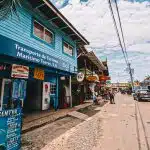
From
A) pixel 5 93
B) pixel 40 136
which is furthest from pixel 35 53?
pixel 40 136

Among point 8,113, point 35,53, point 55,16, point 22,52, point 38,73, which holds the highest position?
point 55,16

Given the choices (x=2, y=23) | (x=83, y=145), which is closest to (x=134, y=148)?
(x=83, y=145)

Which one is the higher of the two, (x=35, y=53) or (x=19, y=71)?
(x=35, y=53)

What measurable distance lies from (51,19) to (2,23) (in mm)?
4843

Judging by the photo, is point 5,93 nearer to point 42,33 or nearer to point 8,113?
point 42,33

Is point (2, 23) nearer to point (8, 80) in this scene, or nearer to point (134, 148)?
point (8, 80)

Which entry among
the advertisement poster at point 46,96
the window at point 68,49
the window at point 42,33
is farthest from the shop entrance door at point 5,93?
the window at point 68,49

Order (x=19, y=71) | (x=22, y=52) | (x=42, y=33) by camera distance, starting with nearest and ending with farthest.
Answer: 1. (x=19, y=71)
2. (x=22, y=52)
3. (x=42, y=33)

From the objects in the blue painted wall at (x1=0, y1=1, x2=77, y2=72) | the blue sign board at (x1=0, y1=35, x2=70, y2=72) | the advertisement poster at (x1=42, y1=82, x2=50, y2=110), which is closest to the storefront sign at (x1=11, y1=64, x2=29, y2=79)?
the blue sign board at (x1=0, y1=35, x2=70, y2=72)

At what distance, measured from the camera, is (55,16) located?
13.2 meters

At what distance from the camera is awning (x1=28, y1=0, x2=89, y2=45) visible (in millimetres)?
11533

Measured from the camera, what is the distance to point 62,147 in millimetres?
6250

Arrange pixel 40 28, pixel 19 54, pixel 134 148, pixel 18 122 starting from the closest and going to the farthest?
pixel 18 122 < pixel 134 148 < pixel 19 54 < pixel 40 28

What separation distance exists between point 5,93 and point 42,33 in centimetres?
480
